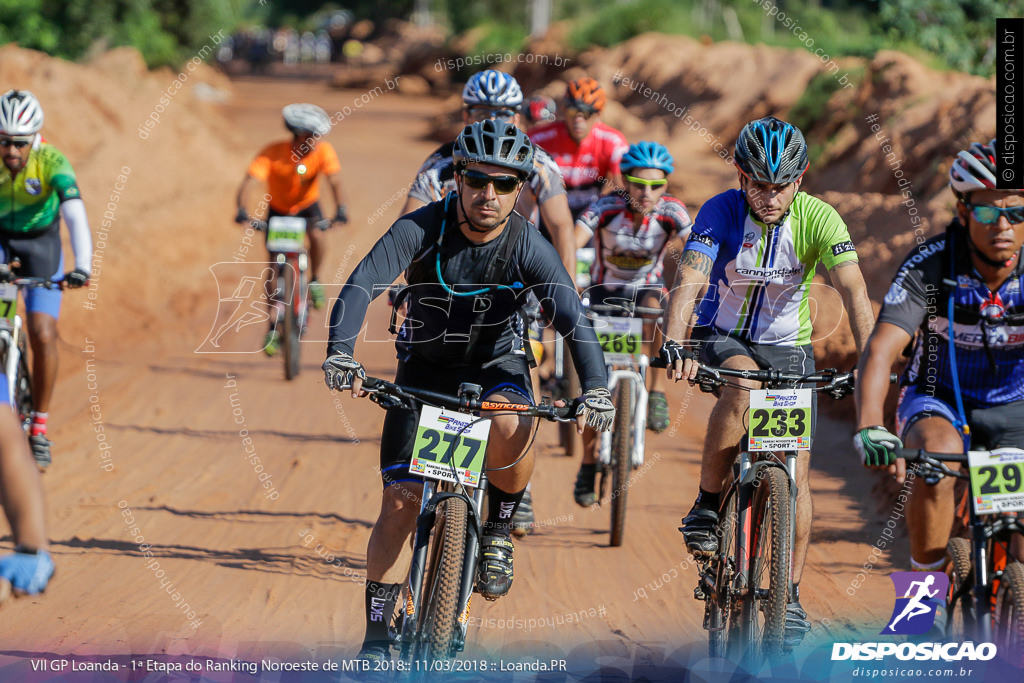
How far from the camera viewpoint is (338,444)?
9.57 m

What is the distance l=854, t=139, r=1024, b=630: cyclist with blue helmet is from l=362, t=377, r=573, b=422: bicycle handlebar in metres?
1.27

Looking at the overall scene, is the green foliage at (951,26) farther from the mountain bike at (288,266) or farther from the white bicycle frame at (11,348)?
the white bicycle frame at (11,348)

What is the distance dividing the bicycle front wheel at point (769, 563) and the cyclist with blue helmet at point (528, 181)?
2.63 meters

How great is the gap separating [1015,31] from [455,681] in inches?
261

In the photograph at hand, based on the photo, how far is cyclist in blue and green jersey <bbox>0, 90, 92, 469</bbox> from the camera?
7.67 metres

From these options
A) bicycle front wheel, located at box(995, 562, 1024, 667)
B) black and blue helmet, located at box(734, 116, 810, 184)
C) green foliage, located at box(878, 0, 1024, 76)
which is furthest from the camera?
green foliage, located at box(878, 0, 1024, 76)

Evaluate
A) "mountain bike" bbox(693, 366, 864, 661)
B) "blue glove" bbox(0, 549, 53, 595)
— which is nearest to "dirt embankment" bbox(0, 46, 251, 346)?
"mountain bike" bbox(693, 366, 864, 661)

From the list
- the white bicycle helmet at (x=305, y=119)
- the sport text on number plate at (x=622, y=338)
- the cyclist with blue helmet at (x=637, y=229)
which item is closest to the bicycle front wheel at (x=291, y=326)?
the white bicycle helmet at (x=305, y=119)

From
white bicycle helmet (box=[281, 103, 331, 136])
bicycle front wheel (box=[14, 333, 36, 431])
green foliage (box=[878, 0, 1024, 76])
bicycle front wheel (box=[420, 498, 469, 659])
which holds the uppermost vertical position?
green foliage (box=[878, 0, 1024, 76])

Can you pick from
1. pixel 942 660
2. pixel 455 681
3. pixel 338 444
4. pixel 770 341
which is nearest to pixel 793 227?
pixel 770 341

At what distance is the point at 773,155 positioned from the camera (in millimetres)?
5266

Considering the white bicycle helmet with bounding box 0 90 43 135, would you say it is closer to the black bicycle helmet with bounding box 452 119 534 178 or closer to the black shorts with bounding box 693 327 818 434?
the black bicycle helmet with bounding box 452 119 534 178

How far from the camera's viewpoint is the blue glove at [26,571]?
11.1 ft

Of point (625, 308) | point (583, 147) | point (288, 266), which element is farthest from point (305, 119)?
point (625, 308)
